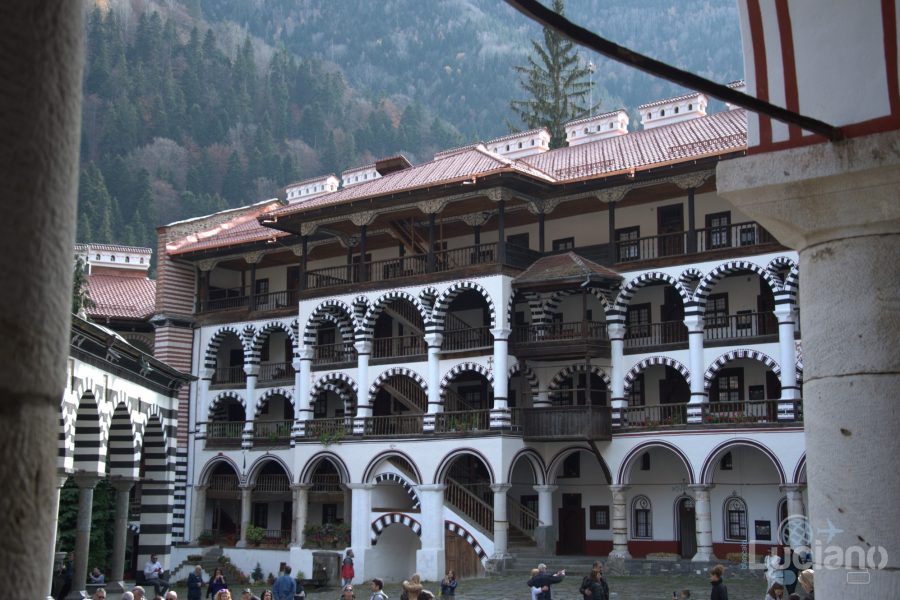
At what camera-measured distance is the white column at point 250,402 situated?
35562 mm

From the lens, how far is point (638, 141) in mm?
32031

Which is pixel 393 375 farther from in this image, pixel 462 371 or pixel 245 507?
pixel 245 507

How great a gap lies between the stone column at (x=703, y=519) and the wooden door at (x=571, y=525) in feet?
14.4

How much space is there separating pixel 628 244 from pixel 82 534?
15.3 m

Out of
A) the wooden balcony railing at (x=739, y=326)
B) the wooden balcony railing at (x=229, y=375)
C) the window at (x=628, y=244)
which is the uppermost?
the window at (x=628, y=244)

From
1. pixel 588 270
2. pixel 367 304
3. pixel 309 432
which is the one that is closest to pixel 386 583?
pixel 309 432

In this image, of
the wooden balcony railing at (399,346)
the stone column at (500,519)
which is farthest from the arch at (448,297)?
the stone column at (500,519)

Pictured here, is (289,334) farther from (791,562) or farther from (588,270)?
(791,562)

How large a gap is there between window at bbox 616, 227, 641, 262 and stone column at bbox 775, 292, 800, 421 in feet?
14.1

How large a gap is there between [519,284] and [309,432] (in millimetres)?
8215

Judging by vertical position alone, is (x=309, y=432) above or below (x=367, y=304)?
below

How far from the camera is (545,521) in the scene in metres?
29.6

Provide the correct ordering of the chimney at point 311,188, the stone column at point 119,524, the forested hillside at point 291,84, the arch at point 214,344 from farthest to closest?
1. the forested hillside at point 291,84
2. the chimney at point 311,188
3. the arch at point 214,344
4. the stone column at point 119,524

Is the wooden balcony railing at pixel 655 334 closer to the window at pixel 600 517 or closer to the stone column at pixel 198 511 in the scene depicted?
the window at pixel 600 517
